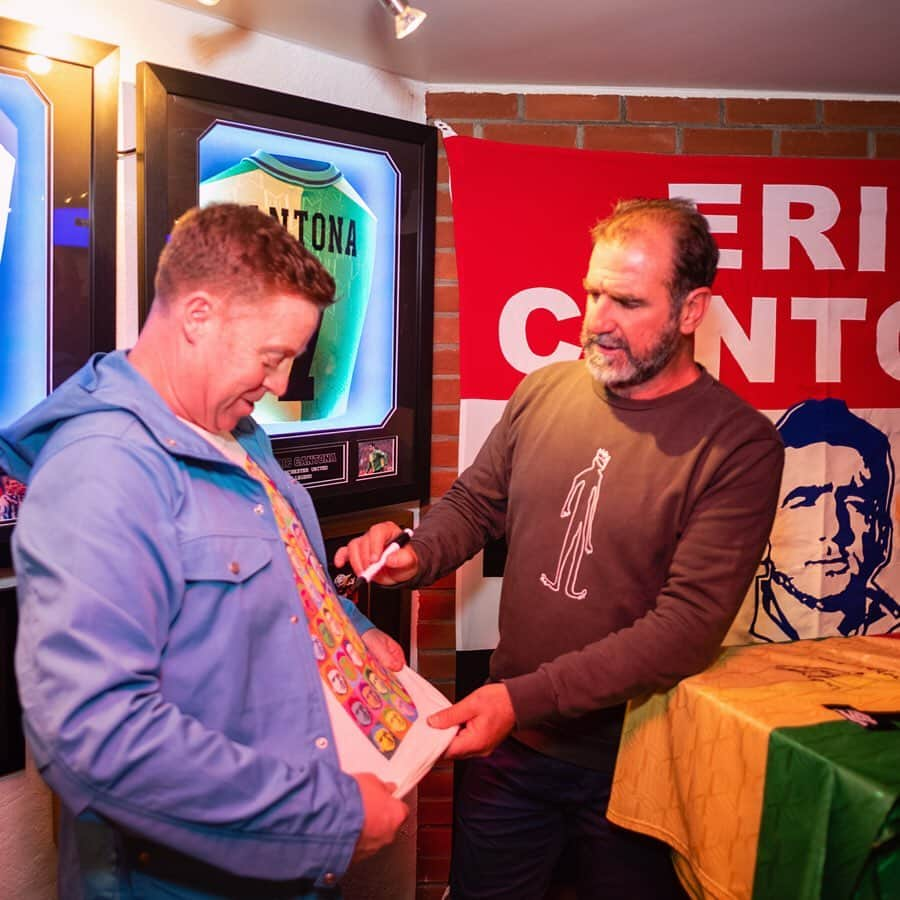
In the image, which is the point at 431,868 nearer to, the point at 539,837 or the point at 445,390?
the point at 539,837

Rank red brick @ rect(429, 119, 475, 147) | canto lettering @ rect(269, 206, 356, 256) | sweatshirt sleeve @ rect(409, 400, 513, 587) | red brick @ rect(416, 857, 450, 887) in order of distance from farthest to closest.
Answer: red brick @ rect(416, 857, 450, 887) → red brick @ rect(429, 119, 475, 147) → canto lettering @ rect(269, 206, 356, 256) → sweatshirt sleeve @ rect(409, 400, 513, 587)

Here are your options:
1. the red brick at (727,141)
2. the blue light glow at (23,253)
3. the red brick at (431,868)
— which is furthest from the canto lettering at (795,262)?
the red brick at (431,868)

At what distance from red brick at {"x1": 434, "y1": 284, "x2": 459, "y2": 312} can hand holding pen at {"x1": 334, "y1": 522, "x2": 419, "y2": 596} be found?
0.90 m

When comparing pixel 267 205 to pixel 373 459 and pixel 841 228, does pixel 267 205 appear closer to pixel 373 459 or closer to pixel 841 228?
pixel 373 459

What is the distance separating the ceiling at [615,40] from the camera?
2006 mm

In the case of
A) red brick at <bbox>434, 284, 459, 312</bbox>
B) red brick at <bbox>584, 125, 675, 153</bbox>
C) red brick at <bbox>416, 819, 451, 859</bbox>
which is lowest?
red brick at <bbox>416, 819, 451, 859</bbox>

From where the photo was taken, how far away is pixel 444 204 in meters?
2.58

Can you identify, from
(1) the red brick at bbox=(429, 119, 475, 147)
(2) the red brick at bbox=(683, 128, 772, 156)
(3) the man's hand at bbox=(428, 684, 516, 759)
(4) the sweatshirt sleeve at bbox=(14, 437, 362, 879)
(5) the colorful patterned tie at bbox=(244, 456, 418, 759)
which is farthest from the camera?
(2) the red brick at bbox=(683, 128, 772, 156)

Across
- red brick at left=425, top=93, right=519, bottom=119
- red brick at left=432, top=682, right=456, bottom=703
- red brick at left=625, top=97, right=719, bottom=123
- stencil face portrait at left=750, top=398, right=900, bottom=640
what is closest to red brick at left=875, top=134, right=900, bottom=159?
red brick at left=625, top=97, right=719, bottom=123

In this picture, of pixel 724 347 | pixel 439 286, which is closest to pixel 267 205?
pixel 439 286

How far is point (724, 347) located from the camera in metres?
2.66

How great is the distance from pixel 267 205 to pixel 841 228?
1.70 metres

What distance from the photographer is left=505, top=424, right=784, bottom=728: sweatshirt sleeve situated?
160 centimetres

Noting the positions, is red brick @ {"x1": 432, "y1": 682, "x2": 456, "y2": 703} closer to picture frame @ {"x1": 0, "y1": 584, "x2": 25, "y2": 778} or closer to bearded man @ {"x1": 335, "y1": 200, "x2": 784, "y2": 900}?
bearded man @ {"x1": 335, "y1": 200, "x2": 784, "y2": 900}
